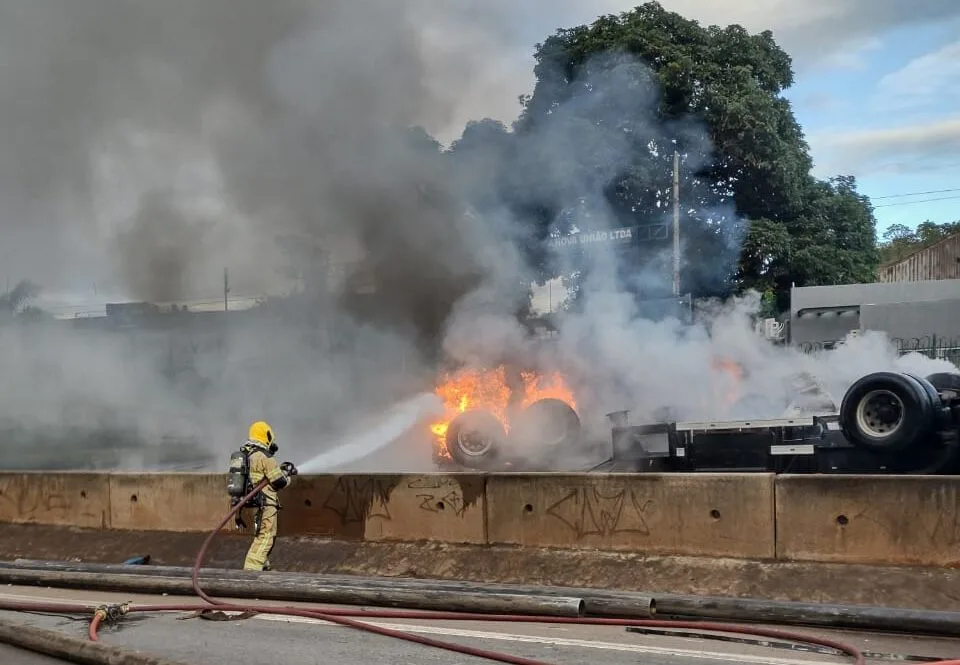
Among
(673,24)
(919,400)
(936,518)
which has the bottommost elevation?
(936,518)

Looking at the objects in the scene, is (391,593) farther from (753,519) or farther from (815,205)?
(815,205)

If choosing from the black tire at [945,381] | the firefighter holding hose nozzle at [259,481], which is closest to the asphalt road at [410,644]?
the firefighter holding hose nozzle at [259,481]

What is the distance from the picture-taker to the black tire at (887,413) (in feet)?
25.8

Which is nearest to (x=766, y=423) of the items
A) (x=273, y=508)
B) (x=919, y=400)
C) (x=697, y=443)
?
(x=697, y=443)

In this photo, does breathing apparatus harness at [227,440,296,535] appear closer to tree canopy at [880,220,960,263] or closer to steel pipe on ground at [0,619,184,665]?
steel pipe on ground at [0,619,184,665]

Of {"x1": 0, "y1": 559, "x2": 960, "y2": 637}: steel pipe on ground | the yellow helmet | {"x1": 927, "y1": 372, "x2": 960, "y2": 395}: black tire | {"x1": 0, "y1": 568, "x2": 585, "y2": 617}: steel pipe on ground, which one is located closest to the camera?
{"x1": 0, "y1": 559, "x2": 960, "y2": 637}: steel pipe on ground

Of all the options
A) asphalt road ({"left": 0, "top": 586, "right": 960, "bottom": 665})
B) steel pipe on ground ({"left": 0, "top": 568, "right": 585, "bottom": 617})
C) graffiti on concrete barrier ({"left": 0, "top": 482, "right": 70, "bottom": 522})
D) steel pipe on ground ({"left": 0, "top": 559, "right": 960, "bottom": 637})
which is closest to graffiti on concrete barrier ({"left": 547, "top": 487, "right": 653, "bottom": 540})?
steel pipe on ground ({"left": 0, "top": 559, "right": 960, "bottom": 637})

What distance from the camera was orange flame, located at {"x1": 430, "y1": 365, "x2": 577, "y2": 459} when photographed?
1211cm

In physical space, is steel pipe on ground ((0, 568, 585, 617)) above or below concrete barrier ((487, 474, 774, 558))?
below

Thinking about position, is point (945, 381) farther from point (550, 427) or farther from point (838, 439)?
point (550, 427)

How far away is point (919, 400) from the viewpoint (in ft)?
25.7

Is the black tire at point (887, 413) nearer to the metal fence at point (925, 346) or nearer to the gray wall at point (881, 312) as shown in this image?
the metal fence at point (925, 346)

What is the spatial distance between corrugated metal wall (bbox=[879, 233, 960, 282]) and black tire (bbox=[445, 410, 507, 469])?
997 inches

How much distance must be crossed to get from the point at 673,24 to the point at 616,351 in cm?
Answer: 1039
